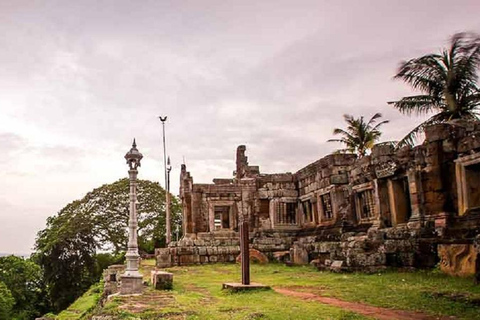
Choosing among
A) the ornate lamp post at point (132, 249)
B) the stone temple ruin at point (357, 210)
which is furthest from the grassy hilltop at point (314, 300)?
the stone temple ruin at point (357, 210)

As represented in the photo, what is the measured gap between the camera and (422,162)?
15.4 m

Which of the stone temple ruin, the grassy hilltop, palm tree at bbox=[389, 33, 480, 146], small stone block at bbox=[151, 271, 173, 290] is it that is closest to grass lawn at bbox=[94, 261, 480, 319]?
the grassy hilltop

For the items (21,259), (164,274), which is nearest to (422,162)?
(164,274)

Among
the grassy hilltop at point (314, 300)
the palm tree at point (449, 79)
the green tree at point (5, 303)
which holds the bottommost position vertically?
the green tree at point (5, 303)

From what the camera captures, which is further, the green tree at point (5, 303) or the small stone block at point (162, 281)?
the green tree at point (5, 303)

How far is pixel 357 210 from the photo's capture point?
2022cm

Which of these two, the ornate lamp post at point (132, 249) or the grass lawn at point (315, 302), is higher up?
the ornate lamp post at point (132, 249)

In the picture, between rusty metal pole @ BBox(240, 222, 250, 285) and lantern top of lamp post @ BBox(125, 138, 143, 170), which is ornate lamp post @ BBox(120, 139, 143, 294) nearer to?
lantern top of lamp post @ BBox(125, 138, 143, 170)

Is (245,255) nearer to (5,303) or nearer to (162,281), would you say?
(162,281)

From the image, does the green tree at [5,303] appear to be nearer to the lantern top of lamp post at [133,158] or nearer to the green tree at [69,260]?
the green tree at [69,260]

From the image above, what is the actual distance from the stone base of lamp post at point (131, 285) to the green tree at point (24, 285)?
2780 centimetres

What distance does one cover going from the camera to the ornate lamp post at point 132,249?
12.2m

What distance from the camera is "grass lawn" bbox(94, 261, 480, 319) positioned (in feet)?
26.0

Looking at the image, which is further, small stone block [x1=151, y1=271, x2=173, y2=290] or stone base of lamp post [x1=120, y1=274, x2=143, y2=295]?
small stone block [x1=151, y1=271, x2=173, y2=290]
